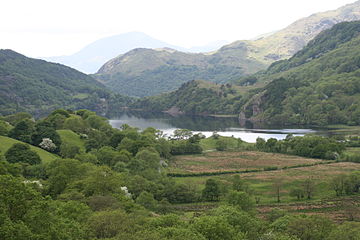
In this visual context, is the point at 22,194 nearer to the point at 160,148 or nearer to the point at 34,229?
A: the point at 34,229

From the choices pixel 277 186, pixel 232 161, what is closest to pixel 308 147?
pixel 232 161

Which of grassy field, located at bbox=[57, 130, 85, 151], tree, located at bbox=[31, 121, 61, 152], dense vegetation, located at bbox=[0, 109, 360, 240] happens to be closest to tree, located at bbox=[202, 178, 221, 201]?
dense vegetation, located at bbox=[0, 109, 360, 240]

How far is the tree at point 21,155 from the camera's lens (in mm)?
81875

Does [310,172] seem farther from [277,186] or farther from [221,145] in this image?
[221,145]

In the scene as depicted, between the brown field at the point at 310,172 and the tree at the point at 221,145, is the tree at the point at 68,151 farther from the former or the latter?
the tree at the point at 221,145

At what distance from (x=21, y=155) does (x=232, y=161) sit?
65974 mm

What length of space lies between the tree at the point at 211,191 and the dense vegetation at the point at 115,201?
208mm

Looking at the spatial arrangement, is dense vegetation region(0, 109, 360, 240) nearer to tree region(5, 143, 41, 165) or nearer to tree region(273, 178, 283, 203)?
tree region(5, 143, 41, 165)

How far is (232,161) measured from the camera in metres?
125

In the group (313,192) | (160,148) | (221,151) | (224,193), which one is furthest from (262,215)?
(221,151)

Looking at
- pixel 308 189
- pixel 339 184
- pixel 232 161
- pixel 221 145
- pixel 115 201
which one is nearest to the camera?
pixel 115 201

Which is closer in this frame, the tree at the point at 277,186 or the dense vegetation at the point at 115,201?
the dense vegetation at the point at 115,201

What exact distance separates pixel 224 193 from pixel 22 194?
5391 cm

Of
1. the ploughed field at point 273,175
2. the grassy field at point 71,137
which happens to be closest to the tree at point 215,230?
the ploughed field at point 273,175
